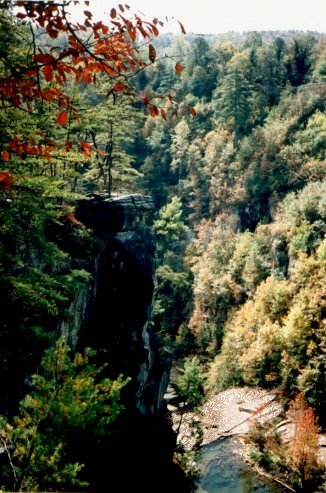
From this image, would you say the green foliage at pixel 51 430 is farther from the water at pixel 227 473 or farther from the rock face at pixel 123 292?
the water at pixel 227 473

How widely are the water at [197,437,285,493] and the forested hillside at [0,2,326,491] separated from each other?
5978 mm

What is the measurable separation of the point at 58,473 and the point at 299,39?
2501 inches

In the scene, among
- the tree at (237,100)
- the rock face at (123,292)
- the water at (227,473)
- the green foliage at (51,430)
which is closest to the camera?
the green foliage at (51,430)

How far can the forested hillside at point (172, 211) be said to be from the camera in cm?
660

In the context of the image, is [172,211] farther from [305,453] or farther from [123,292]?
[305,453]

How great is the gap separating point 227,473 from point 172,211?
1204 inches

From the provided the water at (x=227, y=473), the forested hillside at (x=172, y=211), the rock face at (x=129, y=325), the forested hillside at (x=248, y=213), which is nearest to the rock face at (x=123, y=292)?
the rock face at (x=129, y=325)

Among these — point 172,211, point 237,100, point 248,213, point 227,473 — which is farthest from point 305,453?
point 237,100

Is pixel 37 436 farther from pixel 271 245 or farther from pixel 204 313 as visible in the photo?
pixel 204 313

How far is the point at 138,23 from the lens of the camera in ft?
10.7

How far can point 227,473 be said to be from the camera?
915 inches

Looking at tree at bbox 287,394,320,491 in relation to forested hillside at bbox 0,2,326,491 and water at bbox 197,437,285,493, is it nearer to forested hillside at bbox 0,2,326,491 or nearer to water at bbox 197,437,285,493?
water at bbox 197,437,285,493

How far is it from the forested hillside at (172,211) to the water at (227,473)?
5.98 m

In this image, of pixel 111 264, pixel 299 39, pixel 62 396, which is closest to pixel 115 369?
pixel 111 264
